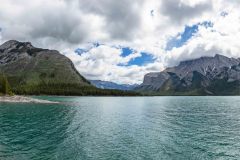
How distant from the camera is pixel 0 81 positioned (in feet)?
655

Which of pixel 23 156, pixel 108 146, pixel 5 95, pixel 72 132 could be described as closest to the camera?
pixel 23 156

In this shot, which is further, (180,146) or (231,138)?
(231,138)

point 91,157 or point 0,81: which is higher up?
point 0,81

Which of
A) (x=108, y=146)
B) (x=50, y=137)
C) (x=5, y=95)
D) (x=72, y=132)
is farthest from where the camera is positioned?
(x=5, y=95)

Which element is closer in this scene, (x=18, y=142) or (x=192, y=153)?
(x=192, y=153)

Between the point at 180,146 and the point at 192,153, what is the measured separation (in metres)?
4.99

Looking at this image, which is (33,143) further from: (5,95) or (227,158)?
(5,95)

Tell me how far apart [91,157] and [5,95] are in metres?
179

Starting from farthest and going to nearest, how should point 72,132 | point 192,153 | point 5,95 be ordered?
point 5,95 → point 72,132 → point 192,153

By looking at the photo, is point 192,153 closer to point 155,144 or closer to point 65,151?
point 155,144

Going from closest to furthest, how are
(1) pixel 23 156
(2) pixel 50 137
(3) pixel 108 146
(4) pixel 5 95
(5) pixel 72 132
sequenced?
(1) pixel 23 156, (3) pixel 108 146, (2) pixel 50 137, (5) pixel 72 132, (4) pixel 5 95

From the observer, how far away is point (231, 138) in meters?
56.8

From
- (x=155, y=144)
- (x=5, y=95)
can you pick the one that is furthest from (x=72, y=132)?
(x=5, y=95)

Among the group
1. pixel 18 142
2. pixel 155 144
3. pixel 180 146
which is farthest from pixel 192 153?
pixel 18 142
